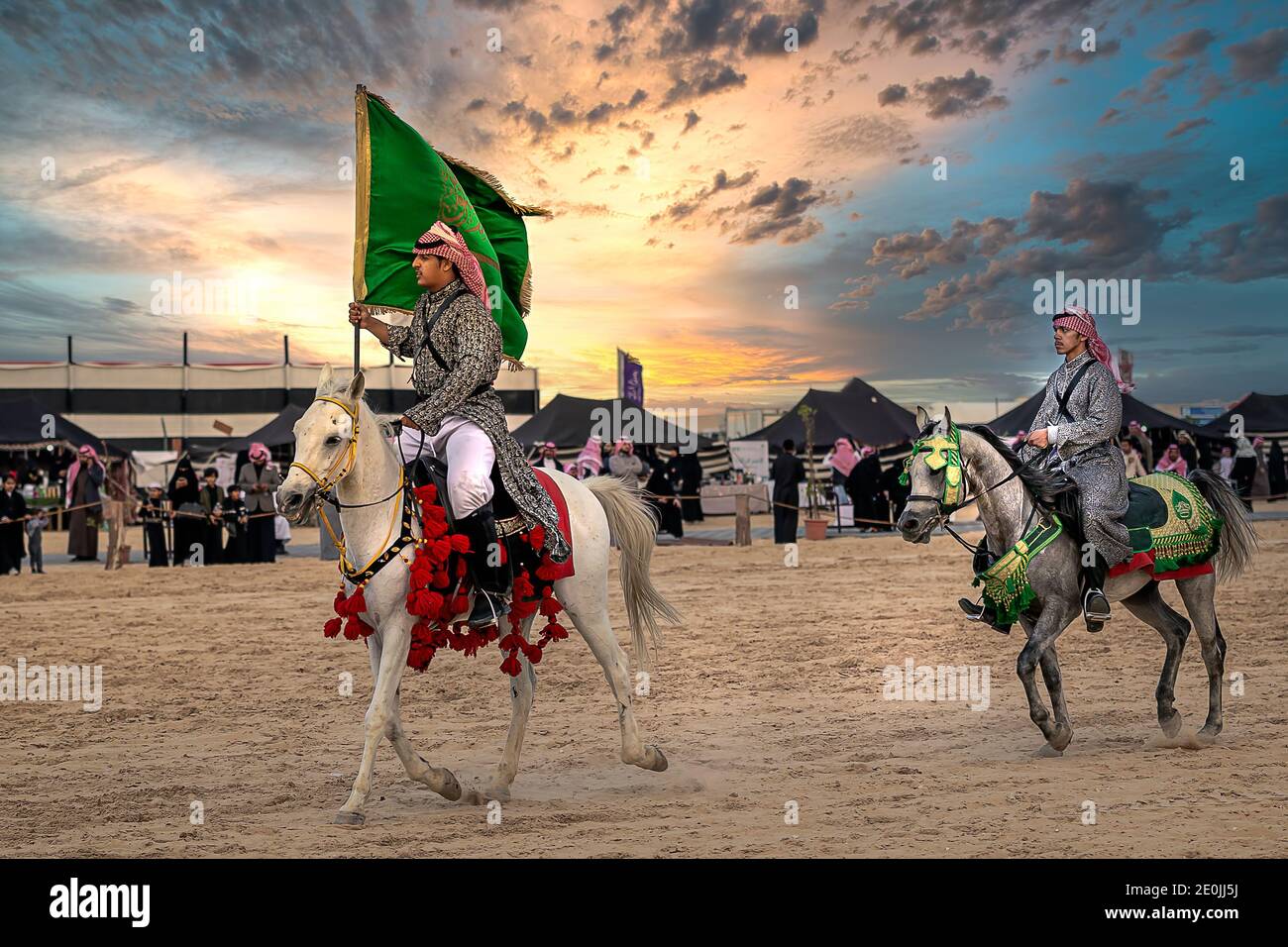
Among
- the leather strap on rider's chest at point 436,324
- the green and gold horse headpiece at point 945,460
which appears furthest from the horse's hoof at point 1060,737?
the leather strap on rider's chest at point 436,324

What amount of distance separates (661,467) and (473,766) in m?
22.5

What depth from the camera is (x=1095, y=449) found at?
24.7ft

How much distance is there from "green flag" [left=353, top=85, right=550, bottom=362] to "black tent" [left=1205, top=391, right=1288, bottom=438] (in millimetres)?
34957

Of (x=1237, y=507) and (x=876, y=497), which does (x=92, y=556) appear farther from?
(x=1237, y=507)

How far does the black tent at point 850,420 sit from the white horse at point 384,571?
2943 centimetres

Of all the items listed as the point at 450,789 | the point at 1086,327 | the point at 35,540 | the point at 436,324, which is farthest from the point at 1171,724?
the point at 35,540

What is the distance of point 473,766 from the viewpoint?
7.10 m

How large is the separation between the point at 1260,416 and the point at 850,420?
1387cm

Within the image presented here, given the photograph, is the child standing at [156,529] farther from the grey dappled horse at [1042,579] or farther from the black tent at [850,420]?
the black tent at [850,420]

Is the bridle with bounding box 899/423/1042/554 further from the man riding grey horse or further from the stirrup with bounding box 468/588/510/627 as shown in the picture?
the stirrup with bounding box 468/588/510/627

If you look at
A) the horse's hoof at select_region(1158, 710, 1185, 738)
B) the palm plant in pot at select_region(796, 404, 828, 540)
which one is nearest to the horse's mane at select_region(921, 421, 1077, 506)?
the horse's hoof at select_region(1158, 710, 1185, 738)

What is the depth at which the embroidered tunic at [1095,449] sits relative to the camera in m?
7.21

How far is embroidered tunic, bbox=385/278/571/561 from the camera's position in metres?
6.04

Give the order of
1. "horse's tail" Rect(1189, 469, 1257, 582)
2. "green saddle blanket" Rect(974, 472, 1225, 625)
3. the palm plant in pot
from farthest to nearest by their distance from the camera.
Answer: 1. the palm plant in pot
2. "horse's tail" Rect(1189, 469, 1257, 582)
3. "green saddle blanket" Rect(974, 472, 1225, 625)
